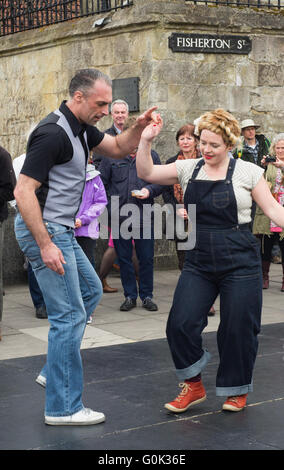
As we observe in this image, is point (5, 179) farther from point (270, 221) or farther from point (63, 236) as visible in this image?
point (270, 221)

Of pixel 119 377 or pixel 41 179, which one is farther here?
pixel 119 377

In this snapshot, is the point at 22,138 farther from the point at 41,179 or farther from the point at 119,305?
the point at 41,179

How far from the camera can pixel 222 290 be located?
4.88 meters

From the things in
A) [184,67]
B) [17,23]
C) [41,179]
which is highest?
[17,23]

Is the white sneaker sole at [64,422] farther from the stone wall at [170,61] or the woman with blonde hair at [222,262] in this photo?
the stone wall at [170,61]

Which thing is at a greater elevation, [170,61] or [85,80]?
[170,61]

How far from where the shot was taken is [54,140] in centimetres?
440

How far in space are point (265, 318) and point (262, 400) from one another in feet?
9.67

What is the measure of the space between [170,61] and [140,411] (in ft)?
23.2

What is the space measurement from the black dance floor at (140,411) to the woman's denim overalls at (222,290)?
27 cm

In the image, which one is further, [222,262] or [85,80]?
[222,262]

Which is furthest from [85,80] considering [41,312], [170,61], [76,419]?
[170,61]
